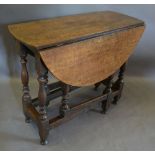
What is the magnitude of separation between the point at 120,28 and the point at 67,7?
Result: 81cm

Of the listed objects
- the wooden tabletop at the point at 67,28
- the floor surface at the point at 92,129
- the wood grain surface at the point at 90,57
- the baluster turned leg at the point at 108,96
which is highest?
the wooden tabletop at the point at 67,28

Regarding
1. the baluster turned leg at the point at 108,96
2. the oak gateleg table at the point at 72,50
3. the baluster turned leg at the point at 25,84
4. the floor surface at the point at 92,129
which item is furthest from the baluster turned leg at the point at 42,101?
the baluster turned leg at the point at 108,96

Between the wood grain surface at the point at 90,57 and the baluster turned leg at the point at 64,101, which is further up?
the wood grain surface at the point at 90,57

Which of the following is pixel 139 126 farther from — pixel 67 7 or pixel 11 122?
pixel 67 7

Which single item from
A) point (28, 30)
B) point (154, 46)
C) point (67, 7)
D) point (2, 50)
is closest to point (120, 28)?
point (28, 30)

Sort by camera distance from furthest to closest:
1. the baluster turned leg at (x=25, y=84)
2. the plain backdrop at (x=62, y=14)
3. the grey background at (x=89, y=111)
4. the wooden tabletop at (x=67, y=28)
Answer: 1. the plain backdrop at (x=62, y=14)
2. the grey background at (x=89, y=111)
3. the baluster turned leg at (x=25, y=84)
4. the wooden tabletop at (x=67, y=28)

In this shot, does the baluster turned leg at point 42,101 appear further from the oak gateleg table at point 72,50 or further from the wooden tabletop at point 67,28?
the wooden tabletop at point 67,28

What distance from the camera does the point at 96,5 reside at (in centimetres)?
232

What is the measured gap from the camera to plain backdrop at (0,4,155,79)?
88.8 inches

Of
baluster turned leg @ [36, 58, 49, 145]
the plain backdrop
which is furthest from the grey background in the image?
baluster turned leg @ [36, 58, 49, 145]

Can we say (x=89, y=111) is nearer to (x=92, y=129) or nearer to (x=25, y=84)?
(x=92, y=129)

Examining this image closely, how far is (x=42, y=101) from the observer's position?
1.60 meters

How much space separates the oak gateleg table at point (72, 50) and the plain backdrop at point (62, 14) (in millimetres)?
417

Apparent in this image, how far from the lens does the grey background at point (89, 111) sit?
1.80 m
